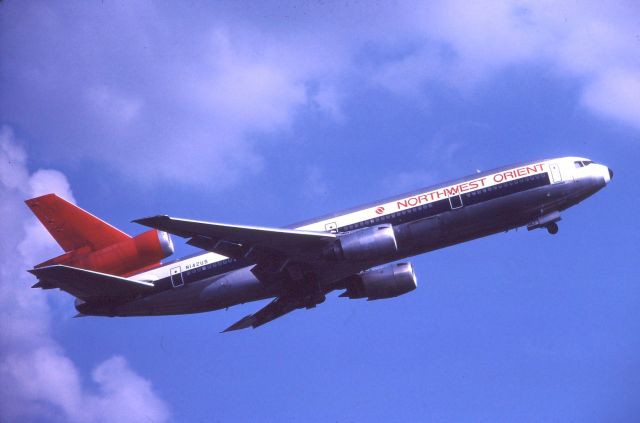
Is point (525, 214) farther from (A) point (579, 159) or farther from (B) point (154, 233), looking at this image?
(B) point (154, 233)

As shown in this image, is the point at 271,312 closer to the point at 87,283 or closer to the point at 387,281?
the point at 387,281

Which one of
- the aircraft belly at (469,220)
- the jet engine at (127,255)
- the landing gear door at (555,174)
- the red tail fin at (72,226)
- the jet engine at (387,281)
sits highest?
the red tail fin at (72,226)

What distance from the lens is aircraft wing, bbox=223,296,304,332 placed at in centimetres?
3772

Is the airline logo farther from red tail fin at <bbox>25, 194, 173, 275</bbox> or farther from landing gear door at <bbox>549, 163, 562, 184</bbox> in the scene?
red tail fin at <bbox>25, 194, 173, 275</bbox>

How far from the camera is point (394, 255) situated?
33312 mm

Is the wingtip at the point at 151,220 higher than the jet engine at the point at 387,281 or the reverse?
higher

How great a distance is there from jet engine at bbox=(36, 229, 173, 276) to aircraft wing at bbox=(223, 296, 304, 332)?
6964mm

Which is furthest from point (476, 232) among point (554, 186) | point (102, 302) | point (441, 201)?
point (102, 302)

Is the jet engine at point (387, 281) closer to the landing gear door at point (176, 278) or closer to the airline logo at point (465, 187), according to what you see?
the airline logo at point (465, 187)

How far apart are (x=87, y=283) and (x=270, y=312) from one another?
10.4m

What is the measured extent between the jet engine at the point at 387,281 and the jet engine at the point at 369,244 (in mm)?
5204

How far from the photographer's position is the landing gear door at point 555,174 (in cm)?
3388

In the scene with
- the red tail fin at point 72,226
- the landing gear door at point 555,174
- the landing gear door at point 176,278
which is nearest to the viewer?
the landing gear door at point 555,174

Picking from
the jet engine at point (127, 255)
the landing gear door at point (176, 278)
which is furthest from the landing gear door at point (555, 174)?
the jet engine at point (127, 255)
